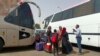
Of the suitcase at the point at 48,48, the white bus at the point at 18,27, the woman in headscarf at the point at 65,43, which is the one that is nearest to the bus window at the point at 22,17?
the white bus at the point at 18,27

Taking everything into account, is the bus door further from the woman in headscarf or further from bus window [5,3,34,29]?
the woman in headscarf

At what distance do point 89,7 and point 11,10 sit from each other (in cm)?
507

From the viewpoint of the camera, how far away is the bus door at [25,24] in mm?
16125

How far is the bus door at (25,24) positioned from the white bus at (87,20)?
10.6ft

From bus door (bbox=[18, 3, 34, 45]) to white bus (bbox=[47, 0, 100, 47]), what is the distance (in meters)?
3.24

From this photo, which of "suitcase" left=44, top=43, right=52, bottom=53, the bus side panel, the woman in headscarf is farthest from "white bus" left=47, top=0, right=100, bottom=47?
the bus side panel

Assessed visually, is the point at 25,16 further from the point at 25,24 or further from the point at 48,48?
the point at 48,48

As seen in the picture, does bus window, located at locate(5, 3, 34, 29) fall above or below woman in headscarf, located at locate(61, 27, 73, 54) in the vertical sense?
above

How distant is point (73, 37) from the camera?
704 inches

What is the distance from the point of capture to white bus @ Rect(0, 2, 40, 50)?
15.5m

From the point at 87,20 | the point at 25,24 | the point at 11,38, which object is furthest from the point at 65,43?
the point at 11,38

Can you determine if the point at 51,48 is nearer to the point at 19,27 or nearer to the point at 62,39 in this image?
the point at 62,39

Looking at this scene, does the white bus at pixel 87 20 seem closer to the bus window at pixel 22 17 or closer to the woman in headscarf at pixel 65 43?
the woman in headscarf at pixel 65 43

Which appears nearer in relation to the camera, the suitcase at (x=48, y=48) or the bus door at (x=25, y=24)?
the suitcase at (x=48, y=48)
